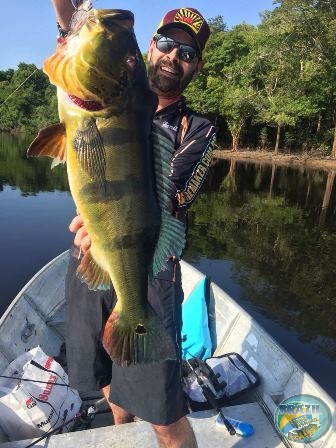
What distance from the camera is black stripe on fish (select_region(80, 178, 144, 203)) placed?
2.18 meters

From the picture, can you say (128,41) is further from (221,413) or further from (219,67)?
(219,67)

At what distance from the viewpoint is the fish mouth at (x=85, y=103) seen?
6.60ft

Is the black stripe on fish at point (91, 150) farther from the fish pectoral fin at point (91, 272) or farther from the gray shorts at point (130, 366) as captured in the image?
the gray shorts at point (130, 366)

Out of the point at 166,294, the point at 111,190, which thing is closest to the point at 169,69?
the point at 111,190

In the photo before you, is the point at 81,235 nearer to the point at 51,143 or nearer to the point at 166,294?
the point at 51,143

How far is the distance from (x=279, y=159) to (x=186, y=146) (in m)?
40.6

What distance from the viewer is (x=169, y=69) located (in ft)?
10.6


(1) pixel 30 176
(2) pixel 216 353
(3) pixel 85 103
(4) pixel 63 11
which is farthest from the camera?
(1) pixel 30 176

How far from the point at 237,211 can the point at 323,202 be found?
5.99 m

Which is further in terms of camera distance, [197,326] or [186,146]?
[197,326]

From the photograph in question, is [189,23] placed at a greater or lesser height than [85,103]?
greater

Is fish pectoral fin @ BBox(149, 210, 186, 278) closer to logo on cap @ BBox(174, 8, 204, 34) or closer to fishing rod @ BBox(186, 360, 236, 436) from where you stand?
logo on cap @ BBox(174, 8, 204, 34)

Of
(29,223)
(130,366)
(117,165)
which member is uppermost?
(117,165)

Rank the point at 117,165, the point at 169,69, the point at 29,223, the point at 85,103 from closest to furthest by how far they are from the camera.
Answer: the point at 85,103, the point at 117,165, the point at 169,69, the point at 29,223
